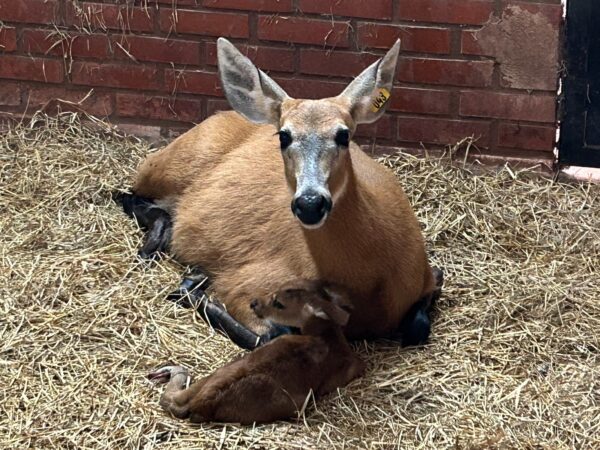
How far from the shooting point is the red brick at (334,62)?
20.2 feet

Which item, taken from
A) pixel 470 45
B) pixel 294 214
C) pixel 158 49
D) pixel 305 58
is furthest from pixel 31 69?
pixel 294 214

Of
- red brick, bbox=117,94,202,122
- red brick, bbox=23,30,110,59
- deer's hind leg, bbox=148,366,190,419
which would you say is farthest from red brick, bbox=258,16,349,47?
deer's hind leg, bbox=148,366,190,419

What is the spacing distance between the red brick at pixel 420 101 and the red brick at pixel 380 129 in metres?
0.08

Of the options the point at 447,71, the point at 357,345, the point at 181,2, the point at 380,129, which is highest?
the point at 181,2

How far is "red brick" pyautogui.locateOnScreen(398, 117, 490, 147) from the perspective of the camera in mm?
6176

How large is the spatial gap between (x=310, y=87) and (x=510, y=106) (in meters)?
1.06

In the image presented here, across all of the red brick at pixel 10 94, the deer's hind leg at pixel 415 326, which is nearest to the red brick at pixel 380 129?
the deer's hind leg at pixel 415 326

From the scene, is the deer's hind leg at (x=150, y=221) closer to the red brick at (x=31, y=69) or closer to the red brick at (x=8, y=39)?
the red brick at (x=31, y=69)

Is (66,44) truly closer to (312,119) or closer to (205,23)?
(205,23)

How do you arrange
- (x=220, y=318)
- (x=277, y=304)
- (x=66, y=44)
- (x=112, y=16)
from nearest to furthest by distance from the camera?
(x=277, y=304) < (x=220, y=318) < (x=112, y=16) < (x=66, y=44)

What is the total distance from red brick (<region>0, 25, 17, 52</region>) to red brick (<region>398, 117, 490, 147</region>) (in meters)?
2.19

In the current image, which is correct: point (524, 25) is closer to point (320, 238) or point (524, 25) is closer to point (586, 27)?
point (586, 27)

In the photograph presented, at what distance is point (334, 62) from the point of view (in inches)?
243

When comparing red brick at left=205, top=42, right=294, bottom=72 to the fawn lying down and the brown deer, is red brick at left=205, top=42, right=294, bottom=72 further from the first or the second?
the fawn lying down
